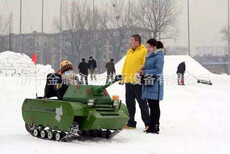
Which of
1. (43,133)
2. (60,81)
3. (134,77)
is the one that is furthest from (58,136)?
(134,77)

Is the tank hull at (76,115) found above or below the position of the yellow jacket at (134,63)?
Answer: below

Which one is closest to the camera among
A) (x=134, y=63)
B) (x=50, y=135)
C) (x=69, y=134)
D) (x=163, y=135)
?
(x=69, y=134)

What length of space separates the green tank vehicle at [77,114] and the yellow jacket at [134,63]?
130 cm

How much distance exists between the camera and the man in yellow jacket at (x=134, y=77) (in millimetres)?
9570

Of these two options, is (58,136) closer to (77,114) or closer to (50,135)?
(50,135)

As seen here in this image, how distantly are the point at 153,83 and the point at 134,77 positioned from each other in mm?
608

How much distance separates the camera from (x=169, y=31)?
165ft

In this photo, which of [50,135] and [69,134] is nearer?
[69,134]

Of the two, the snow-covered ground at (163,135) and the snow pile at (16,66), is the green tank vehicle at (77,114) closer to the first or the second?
the snow-covered ground at (163,135)

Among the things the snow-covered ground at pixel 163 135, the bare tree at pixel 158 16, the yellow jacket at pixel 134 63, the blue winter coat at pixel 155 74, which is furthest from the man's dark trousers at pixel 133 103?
the bare tree at pixel 158 16

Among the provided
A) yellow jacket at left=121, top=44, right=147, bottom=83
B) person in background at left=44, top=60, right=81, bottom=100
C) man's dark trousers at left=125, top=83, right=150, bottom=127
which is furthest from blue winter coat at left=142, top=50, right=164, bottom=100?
person in background at left=44, top=60, right=81, bottom=100

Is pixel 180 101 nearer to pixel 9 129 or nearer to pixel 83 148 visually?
pixel 9 129

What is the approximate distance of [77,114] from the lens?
749 centimetres

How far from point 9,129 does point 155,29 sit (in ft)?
135
